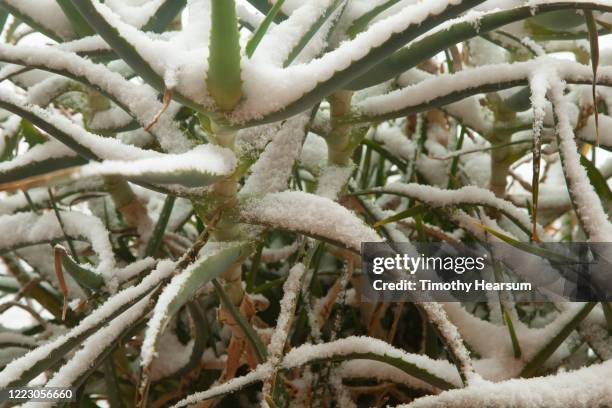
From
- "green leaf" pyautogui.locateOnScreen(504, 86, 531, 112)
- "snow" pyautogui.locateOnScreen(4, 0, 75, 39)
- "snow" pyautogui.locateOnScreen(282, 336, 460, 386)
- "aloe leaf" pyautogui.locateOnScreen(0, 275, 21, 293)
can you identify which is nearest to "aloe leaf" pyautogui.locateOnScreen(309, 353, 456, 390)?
"snow" pyautogui.locateOnScreen(282, 336, 460, 386)

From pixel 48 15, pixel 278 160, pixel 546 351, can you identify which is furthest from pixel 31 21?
pixel 546 351

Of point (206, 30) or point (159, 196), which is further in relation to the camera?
point (159, 196)

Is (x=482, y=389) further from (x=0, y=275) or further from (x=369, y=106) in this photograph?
(x=0, y=275)

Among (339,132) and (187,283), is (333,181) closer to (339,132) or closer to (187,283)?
(339,132)

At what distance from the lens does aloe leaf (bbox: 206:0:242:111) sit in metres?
0.25

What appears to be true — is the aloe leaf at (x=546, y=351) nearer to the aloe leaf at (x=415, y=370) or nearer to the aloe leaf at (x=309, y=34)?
the aloe leaf at (x=415, y=370)

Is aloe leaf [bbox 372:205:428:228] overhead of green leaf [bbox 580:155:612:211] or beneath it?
beneath

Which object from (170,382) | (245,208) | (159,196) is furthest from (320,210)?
(159,196)

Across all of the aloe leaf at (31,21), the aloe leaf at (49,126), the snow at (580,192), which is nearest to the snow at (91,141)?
the aloe leaf at (49,126)

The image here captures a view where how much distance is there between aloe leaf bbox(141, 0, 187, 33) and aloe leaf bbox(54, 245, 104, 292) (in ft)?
0.59

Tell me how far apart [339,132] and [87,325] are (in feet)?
0.72

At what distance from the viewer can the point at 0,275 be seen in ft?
2.07

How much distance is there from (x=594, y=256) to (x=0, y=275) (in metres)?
0.57

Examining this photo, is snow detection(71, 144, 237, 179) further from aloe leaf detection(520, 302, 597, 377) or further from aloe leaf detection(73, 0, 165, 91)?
aloe leaf detection(520, 302, 597, 377)
